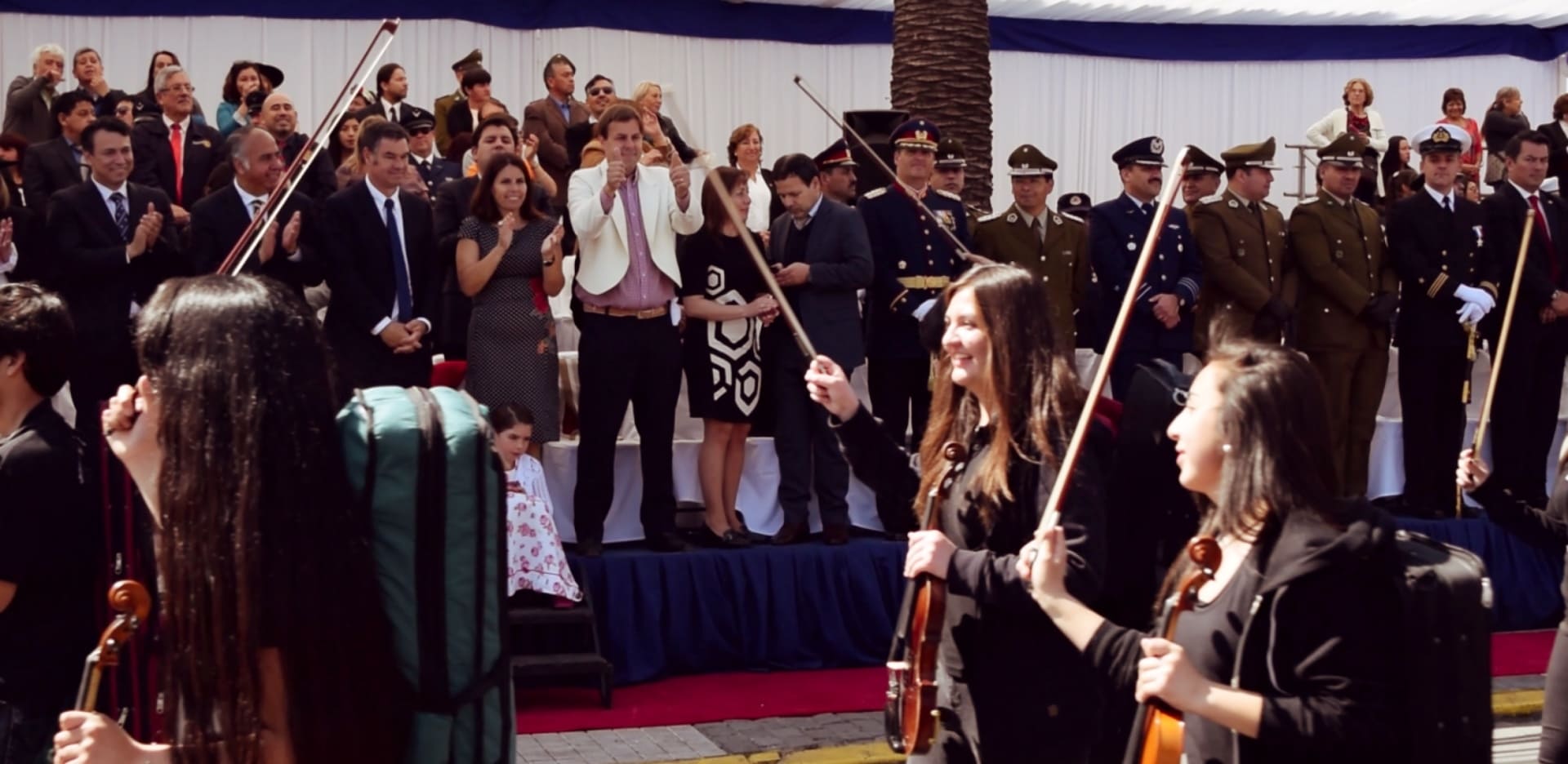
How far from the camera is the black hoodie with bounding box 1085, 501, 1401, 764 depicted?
324cm

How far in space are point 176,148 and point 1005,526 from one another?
8022 mm

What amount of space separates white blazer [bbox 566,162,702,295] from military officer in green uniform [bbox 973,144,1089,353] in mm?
2162

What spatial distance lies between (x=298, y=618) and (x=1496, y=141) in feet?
56.1

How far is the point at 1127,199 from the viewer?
10.8 metres

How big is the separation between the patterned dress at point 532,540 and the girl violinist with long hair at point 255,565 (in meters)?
5.41

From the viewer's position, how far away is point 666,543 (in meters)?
9.03

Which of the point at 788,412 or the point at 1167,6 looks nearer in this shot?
the point at 788,412

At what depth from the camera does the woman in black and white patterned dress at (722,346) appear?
30.0 ft

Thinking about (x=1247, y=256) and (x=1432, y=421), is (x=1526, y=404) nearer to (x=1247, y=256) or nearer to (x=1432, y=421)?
(x=1432, y=421)

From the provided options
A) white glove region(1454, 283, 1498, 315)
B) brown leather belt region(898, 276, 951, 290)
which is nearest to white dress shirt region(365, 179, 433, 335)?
brown leather belt region(898, 276, 951, 290)

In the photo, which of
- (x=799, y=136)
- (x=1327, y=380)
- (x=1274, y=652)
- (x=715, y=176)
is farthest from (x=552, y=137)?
(x=1274, y=652)

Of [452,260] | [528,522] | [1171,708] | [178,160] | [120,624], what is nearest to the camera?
[120,624]

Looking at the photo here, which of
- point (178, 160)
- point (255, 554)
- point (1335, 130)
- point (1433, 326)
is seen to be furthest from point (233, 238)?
point (1335, 130)

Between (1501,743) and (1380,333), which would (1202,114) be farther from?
(1501,743)
